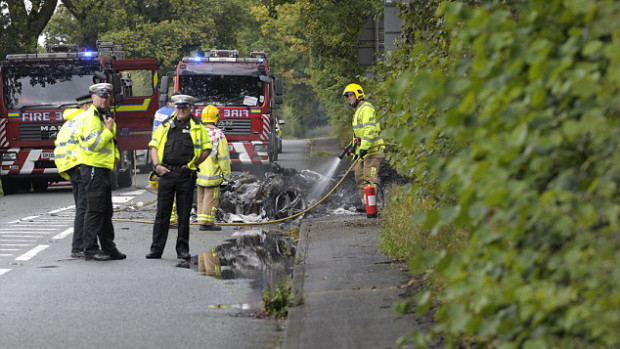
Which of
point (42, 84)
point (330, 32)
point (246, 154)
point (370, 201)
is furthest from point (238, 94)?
point (370, 201)

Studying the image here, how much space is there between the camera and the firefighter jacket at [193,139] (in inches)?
475

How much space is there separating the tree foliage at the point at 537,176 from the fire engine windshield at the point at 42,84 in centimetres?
2005

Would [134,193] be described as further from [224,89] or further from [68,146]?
[68,146]

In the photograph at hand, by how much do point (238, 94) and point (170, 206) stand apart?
13.6 metres

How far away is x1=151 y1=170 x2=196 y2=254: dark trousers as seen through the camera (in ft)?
39.3

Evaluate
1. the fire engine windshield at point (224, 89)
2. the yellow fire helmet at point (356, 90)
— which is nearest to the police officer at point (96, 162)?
the yellow fire helmet at point (356, 90)

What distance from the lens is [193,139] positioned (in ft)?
39.7

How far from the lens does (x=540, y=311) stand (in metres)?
4.11

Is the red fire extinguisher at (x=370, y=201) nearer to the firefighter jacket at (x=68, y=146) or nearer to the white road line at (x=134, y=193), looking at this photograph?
the firefighter jacket at (x=68, y=146)

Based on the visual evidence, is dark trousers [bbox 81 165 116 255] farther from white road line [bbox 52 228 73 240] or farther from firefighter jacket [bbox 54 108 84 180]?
white road line [bbox 52 228 73 240]

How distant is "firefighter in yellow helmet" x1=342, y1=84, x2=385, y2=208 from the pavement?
2552 mm

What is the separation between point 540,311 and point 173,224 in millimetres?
11679

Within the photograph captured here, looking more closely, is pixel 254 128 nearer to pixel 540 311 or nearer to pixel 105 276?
pixel 105 276

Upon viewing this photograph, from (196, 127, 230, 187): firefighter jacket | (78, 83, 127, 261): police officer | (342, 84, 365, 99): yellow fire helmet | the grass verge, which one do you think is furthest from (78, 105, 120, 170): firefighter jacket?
(342, 84, 365, 99): yellow fire helmet
